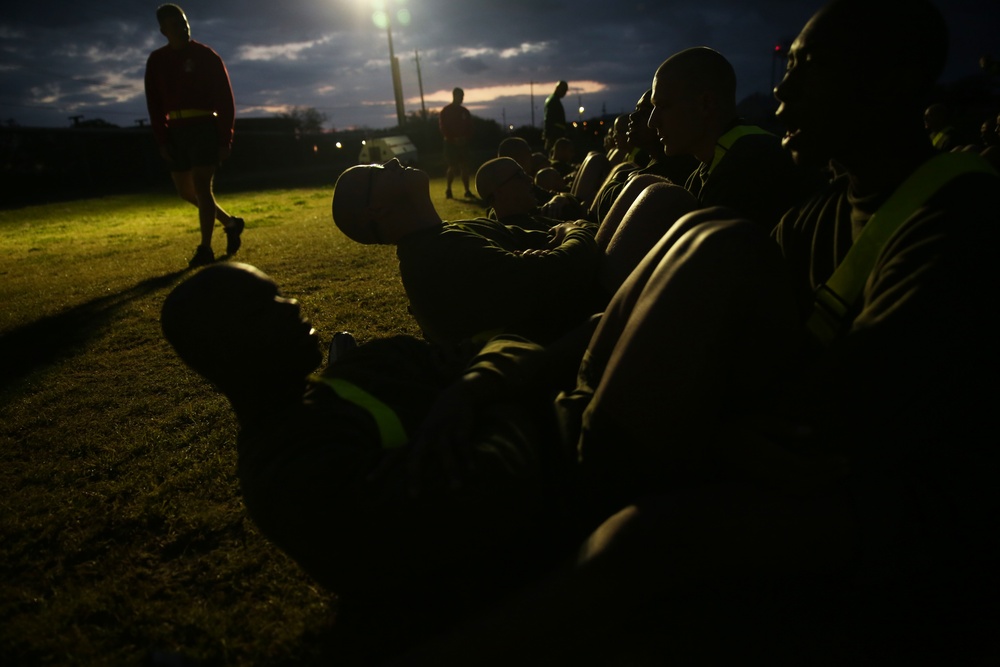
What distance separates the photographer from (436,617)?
5.63ft

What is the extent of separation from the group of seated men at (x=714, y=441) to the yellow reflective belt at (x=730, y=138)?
1.28 metres

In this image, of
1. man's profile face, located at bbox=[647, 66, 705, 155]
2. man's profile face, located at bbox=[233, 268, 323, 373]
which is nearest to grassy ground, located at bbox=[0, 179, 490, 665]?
man's profile face, located at bbox=[233, 268, 323, 373]

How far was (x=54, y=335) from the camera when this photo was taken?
457 centimetres

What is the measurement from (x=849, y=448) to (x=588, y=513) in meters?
0.65

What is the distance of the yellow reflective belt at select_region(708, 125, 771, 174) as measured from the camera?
3.06 meters

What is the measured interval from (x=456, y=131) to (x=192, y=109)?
23.4ft

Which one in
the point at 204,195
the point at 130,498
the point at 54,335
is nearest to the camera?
the point at 130,498

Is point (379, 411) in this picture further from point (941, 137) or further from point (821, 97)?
point (941, 137)

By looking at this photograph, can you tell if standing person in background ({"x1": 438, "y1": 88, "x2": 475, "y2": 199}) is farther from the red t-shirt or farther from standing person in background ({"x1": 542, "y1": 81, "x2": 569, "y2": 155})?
the red t-shirt

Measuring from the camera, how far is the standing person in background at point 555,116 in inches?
450

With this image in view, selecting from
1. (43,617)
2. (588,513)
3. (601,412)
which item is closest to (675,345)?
(601,412)

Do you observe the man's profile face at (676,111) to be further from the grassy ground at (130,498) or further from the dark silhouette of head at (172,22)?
the dark silhouette of head at (172,22)

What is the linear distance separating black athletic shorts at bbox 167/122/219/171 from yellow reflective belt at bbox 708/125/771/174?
5.82 meters

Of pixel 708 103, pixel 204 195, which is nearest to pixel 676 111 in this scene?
pixel 708 103
